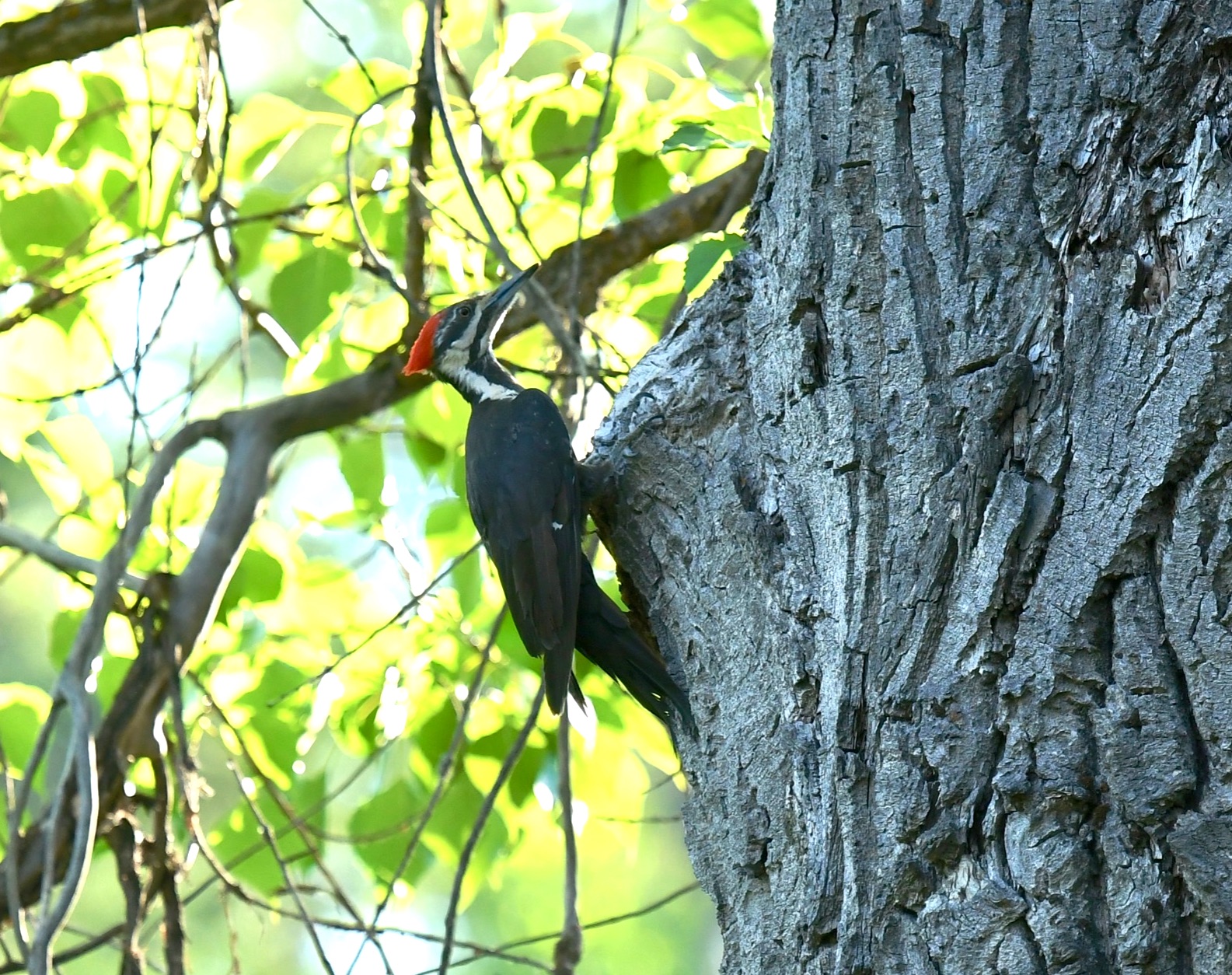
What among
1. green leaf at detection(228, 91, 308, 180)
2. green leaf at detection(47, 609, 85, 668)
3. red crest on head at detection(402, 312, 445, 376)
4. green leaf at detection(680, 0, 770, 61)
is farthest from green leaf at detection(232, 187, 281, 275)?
green leaf at detection(680, 0, 770, 61)

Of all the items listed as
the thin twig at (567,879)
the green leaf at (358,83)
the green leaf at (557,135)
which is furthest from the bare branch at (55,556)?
the green leaf at (557,135)

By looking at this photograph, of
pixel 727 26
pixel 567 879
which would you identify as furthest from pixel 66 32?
pixel 567 879

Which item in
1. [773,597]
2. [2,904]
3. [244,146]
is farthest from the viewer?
[244,146]

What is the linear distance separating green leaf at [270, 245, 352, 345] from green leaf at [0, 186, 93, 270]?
60cm

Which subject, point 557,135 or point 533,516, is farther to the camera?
point 557,135

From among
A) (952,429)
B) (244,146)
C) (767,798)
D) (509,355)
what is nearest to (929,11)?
(952,429)

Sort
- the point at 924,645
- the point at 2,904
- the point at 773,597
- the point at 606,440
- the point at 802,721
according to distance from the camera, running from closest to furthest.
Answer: the point at 924,645 → the point at 802,721 → the point at 773,597 → the point at 606,440 → the point at 2,904

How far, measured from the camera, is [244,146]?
348 cm

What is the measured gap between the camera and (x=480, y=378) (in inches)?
145

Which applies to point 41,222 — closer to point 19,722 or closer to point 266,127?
point 266,127

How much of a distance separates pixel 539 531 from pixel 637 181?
3.42 feet

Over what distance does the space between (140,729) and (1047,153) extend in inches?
102

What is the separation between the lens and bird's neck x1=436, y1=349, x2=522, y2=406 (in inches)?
141

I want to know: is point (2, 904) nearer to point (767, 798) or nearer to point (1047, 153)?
point (767, 798)
